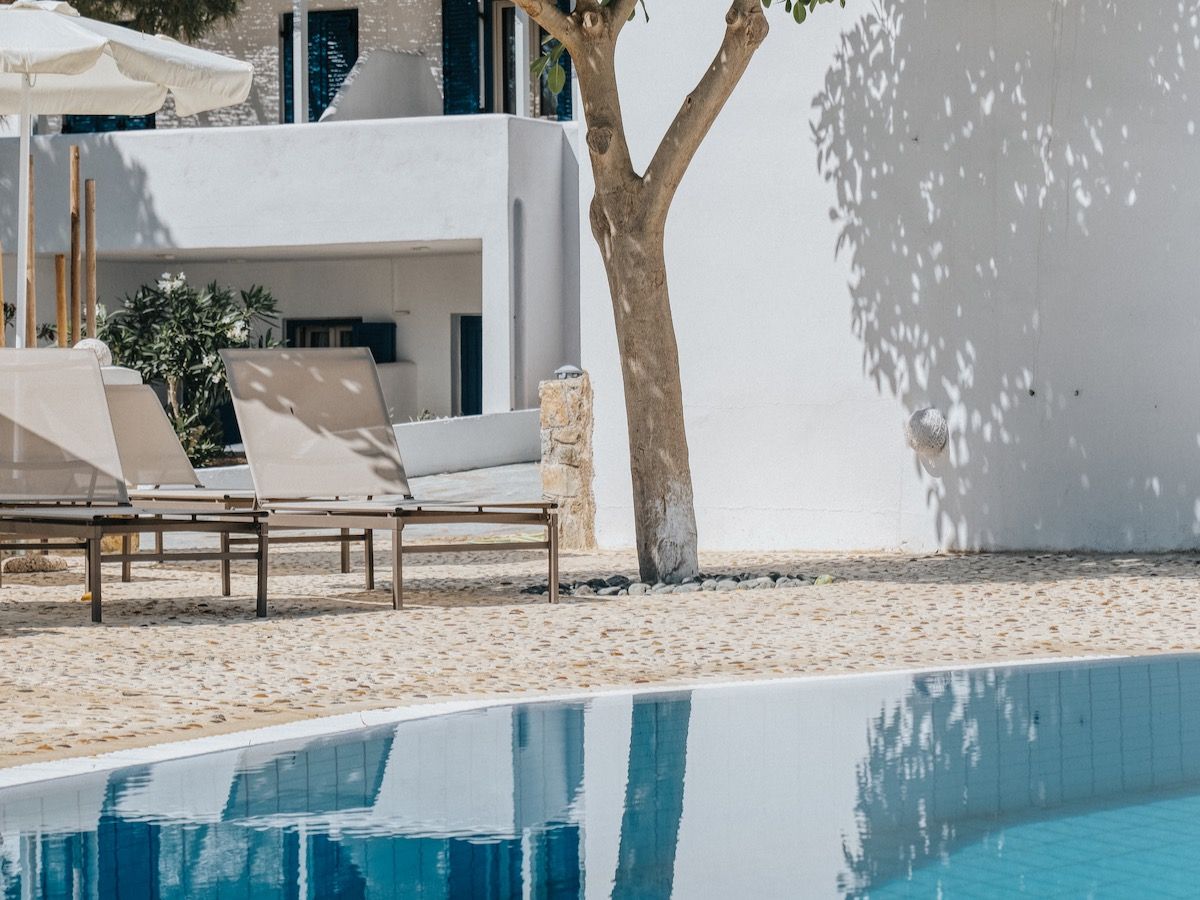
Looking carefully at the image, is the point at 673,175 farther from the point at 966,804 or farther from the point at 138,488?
the point at 966,804

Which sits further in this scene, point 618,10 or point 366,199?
point 366,199

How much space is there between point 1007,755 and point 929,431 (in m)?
6.83

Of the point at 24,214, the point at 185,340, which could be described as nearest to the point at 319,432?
the point at 24,214

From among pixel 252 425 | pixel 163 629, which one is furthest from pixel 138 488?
pixel 163 629

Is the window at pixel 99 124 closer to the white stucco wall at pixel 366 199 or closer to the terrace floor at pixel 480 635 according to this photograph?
the white stucco wall at pixel 366 199

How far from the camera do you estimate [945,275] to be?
1188 cm

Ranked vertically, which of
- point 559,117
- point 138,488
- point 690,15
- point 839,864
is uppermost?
point 559,117

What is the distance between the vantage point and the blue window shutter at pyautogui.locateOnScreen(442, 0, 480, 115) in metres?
23.6

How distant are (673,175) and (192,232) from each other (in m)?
12.1

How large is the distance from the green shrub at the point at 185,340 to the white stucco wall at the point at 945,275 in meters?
8.44

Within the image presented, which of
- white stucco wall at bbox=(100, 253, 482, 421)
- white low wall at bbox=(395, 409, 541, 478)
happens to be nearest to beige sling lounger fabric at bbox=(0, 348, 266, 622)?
white low wall at bbox=(395, 409, 541, 478)

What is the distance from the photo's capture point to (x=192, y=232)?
68.2ft

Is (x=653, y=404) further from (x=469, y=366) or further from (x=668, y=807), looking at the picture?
(x=469, y=366)

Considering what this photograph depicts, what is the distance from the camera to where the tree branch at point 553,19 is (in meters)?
9.84
